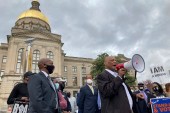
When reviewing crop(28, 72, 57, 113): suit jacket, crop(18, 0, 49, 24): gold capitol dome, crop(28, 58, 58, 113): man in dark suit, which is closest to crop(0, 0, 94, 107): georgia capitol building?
crop(18, 0, 49, 24): gold capitol dome

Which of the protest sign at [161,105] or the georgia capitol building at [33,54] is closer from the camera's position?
the protest sign at [161,105]

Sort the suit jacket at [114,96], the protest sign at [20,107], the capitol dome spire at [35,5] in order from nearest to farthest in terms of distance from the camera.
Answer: the suit jacket at [114,96] → the protest sign at [20,107] → the capitol dome spire at [35,5]

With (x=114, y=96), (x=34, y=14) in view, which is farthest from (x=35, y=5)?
(x=114, y=96)

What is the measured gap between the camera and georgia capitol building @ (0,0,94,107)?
1726 inches

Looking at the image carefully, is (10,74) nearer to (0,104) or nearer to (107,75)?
(0,104)

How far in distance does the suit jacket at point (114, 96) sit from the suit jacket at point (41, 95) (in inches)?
36.0

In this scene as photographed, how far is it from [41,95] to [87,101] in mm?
2987

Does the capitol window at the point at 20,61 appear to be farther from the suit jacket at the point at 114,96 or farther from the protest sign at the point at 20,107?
the suit jacket at the point at 114,96

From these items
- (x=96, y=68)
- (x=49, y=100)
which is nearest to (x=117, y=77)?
(x=49, y=100)

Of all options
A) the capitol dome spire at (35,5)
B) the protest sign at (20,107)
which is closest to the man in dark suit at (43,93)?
the protest sign at (20,107)

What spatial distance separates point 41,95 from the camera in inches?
148

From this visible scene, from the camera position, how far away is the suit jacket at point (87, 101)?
251 inches

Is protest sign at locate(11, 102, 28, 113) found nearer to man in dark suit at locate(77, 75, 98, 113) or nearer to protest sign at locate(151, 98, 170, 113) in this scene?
man in dark suit at locate(77, 75, 98, 113)

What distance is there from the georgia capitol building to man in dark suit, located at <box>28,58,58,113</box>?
1240 inches
